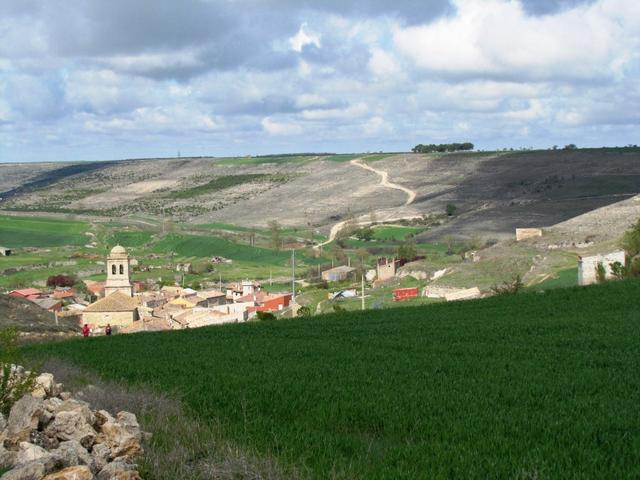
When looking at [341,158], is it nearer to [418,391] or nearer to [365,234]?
[365,234]

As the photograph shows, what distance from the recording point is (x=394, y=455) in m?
9.11

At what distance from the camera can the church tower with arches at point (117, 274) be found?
201 feet

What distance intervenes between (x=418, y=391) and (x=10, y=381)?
19.4ft

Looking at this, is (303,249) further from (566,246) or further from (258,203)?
(258,203)

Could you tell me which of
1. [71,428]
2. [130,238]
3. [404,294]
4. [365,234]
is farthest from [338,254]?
[71,428]

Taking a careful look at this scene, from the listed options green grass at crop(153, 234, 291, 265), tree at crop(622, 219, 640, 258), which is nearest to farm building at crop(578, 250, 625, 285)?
tree at crop(622, 219, 640, 258)

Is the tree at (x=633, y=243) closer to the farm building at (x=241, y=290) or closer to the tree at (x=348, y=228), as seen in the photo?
the farm building at (x=241, y=290)

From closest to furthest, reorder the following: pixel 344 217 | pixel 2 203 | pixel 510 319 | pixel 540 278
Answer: pixel 510 319
pixel 540 278
pixel 344 217
pixel 2 203

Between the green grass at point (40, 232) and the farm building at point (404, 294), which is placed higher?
the green grass at point (40, 232)

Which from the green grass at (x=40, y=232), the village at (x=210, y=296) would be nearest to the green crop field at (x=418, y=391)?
the village at (x=210, y=296)

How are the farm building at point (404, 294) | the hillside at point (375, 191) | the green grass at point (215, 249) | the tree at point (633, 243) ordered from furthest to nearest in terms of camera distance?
1. the hillside at point (375, 191)
2. the green grass at point (215, 249)
3. the farm building at point (404, 294)
4. the tree at point (633, 243)

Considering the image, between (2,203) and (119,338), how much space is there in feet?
502

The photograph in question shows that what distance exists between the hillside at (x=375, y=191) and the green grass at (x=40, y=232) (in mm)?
15980

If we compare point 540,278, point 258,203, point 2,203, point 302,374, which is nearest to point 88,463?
point 302,374
